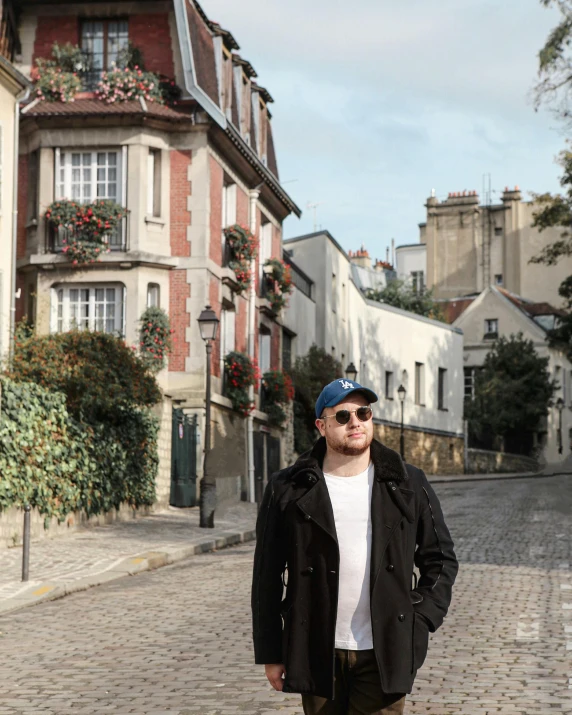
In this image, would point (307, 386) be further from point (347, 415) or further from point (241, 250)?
point (347, 415)

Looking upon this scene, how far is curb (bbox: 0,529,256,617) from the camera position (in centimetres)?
1230

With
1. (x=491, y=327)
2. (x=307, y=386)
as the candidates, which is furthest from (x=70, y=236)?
(x=491, y=327)

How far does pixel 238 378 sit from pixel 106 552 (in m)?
12.4

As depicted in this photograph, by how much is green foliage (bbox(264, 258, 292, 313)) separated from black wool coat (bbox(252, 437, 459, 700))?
28185mm

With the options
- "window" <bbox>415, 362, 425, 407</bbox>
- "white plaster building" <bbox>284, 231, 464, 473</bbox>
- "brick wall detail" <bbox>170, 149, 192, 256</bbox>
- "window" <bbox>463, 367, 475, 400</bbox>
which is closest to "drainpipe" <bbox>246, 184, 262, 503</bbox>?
"brick wall detail" <bbox>170, 149, 192, 256</bbox>

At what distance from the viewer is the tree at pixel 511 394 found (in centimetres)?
5484

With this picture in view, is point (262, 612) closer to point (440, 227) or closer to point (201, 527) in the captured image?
point (201, 527)

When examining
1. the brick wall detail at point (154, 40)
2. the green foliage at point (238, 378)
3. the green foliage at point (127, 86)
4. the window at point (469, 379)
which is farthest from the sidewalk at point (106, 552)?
the window at point (469, 379)

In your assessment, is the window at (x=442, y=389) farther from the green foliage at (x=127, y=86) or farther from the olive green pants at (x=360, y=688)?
the olive green pants at (x=360, y=688)

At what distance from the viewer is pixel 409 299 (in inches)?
2430

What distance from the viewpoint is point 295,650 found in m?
4.04

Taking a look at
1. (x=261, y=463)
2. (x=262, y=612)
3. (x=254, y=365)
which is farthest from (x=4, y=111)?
(x=262, y=612)

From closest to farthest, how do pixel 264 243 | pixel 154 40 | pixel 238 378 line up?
pixel 154 40 → pixel 238 378 → pixel 264 243

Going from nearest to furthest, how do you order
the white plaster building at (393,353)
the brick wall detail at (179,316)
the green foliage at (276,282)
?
the brick wall detail at (179,316), the green foliage at (276,282), the white plaster building at (393,353)
